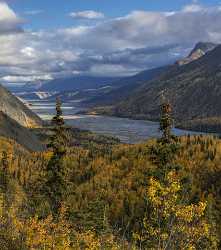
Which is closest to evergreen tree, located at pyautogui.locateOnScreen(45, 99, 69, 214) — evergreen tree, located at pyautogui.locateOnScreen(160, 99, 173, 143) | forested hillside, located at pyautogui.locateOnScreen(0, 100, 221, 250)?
forested hillside, located at pyautogui.locateOnScreen(0, 100, 221, 250)

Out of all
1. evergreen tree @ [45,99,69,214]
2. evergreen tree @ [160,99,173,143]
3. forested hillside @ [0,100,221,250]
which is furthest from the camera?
evergreen tree @ [45,99,69,214]

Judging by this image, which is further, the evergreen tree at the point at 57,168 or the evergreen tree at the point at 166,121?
the evergreen tree at the point at 57,168

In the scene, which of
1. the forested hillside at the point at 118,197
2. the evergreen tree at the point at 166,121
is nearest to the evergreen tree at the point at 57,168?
the forested hillside at the point at 118,197

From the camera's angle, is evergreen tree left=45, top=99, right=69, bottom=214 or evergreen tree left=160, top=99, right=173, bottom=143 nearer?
evergreen tree left=160, top=99, right=173, bottom=143

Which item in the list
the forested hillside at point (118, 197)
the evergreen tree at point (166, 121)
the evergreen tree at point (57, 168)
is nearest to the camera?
the forested hillside at point (118, 197)

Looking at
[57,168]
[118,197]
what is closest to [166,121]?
[57,168]

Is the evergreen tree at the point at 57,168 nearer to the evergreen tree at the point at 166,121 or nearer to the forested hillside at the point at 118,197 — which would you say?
the forested hillside at the point at 118,197

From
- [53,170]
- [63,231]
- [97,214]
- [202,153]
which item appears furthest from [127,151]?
[63,231]

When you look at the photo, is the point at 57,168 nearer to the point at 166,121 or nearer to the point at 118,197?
the point at 166,121

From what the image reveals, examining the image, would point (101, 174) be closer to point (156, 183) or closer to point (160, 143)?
point (160, 143)

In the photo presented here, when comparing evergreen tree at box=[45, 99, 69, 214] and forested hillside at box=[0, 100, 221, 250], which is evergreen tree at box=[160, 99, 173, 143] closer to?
forested hillside at box=[0, 100, 221, 250]

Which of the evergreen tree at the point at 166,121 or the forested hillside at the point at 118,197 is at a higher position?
the evergreen tree at the point at 166,121

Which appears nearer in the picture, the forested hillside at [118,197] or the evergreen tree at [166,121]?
the forested hillside at [118,197]

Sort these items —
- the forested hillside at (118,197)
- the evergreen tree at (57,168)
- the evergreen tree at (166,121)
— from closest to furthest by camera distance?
the forested hillside at (118,197)
the evergreen tree at (166,121)
the evergreen tree at (57,168)
